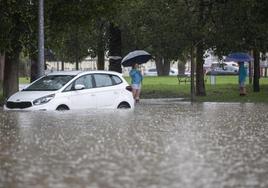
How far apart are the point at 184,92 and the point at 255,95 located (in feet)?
18.0

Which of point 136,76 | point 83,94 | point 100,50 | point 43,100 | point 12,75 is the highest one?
point 100,50

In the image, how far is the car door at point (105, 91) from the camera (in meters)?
20.8

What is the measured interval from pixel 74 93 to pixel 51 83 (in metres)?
0.93

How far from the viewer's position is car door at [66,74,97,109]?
20141mm

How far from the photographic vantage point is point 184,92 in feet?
125

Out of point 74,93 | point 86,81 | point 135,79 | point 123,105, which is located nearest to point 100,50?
point 135,79

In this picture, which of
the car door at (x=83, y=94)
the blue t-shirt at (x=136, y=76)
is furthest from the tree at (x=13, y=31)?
the car door at (x=83, y=94)

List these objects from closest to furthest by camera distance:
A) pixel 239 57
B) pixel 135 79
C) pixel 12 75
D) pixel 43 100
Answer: pixel 43 100 < pixel 12 75 < pixel 135 79 < pixel 239 57

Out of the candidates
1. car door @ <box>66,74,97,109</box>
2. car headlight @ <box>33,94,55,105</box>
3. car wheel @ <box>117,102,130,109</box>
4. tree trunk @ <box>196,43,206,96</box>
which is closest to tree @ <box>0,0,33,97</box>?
car door @ <box>66,74,97,109</box>

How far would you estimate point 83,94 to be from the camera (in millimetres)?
20359

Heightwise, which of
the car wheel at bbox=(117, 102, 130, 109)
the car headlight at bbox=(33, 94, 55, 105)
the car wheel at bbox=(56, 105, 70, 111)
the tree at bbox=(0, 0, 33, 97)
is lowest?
the car wheel at bbox=(117, 102, 130, 109)

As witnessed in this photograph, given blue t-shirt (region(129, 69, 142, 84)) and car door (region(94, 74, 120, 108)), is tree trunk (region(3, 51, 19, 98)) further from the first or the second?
car door (region(94, 74, 120, 108))

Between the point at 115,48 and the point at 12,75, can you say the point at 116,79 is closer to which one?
the point at 12,75

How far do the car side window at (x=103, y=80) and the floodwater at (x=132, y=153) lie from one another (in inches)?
158
